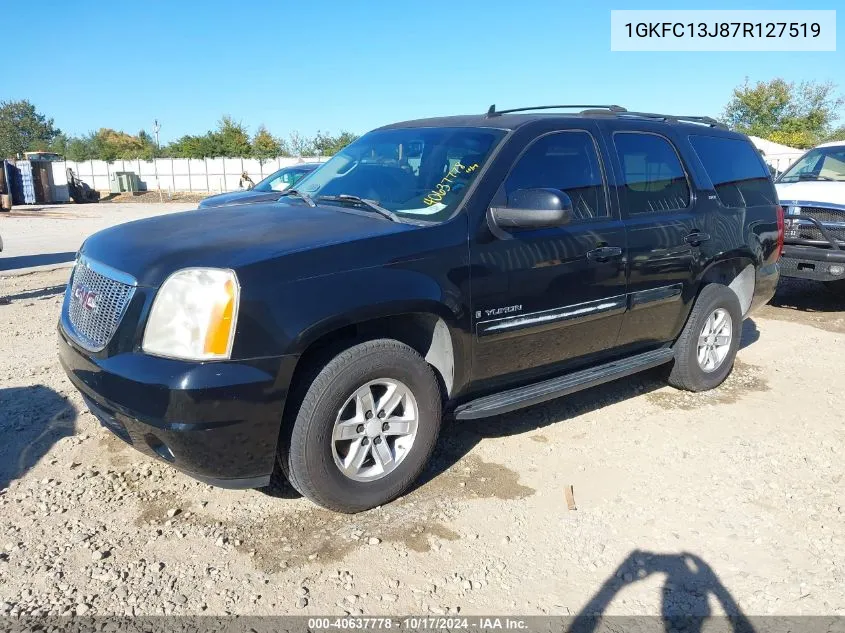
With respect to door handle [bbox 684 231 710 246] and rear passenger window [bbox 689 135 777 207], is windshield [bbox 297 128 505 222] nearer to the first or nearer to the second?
door handle [bbox 684 231 710 246]

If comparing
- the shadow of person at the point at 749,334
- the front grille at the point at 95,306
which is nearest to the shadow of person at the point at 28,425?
the front grille at the point at 95,306

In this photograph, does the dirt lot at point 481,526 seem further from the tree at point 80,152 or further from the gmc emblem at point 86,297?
the tree at point 80,152

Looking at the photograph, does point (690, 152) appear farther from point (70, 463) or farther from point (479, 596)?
point (70, 463)

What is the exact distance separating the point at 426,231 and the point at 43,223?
2177 centimetres

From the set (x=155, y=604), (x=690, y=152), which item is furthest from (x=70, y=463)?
(x=690, y=152)

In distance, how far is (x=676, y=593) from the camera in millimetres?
2797

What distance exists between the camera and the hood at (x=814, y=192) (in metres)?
7.95

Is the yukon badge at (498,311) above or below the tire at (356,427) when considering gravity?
above

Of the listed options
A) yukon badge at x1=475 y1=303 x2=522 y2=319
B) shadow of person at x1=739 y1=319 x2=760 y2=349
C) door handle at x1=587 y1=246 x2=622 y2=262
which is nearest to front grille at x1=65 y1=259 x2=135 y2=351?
yukon badge at x1=475 y1=303 x2=522 y2=319

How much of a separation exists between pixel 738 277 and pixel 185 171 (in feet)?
137

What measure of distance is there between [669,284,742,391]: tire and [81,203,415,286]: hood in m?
2.63

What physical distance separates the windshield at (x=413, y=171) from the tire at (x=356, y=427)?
0.82m

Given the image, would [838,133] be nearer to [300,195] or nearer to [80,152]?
[300,195]

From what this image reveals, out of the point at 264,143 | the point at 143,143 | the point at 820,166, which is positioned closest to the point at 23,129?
the point at 143,143
